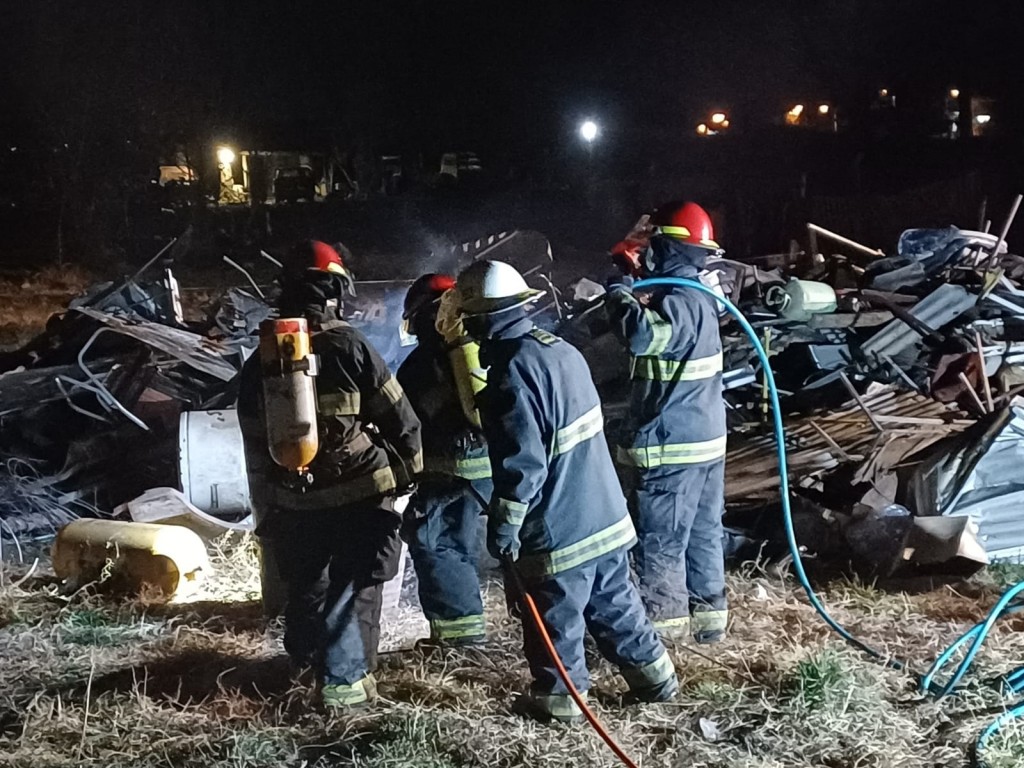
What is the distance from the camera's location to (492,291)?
3.93 m

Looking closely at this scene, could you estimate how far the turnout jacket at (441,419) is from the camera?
4879 mm

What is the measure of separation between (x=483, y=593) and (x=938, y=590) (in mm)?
2769

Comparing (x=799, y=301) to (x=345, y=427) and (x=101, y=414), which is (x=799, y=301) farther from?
(x=101, y=414)

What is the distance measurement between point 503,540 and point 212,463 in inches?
141

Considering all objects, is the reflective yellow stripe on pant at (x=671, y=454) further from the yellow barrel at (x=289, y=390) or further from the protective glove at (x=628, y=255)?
the yellow barrel at (x=289, y=390)

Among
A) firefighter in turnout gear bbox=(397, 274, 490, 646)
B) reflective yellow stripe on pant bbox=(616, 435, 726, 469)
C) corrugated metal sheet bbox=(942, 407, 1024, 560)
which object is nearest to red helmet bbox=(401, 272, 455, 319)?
firefighter in turnout gear bbox=(397, 274, 490, 646)

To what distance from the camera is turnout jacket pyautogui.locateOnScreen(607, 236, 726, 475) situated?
15.4 ft

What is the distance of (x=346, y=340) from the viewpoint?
4324 mm

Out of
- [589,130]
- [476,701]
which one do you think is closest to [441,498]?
[476,701]

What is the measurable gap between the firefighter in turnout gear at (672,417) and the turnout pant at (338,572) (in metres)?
1.28

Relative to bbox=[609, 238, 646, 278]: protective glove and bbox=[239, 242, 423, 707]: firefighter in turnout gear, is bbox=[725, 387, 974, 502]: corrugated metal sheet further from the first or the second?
bbox=[239, 242, 423, 707]: firefighter in turnout gear

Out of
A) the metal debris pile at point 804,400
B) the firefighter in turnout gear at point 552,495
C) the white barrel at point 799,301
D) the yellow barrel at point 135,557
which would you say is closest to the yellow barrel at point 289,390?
the firefighter in turnout gear at point 552,495

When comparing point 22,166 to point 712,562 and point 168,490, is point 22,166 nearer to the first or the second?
point 168,490

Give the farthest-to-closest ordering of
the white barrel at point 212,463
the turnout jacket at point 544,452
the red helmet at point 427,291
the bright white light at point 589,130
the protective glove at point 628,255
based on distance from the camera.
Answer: the bright white light at point 589,130, the white barrel at point 212,463, the protective glove at point 628,255, the red helmet at point 427,291, the turnout jacket at point 544,452
